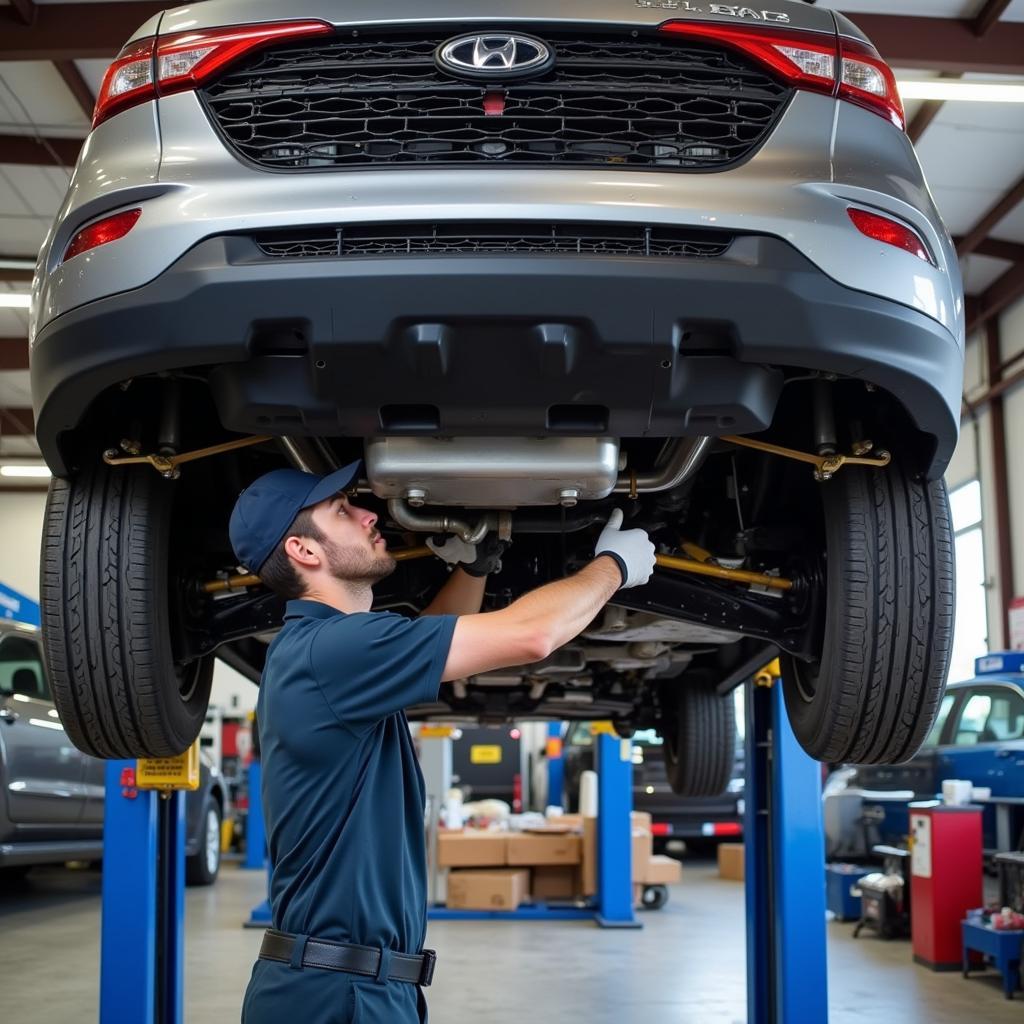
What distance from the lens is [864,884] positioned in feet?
25.6

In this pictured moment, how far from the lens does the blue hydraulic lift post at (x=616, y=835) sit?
25.6 ft

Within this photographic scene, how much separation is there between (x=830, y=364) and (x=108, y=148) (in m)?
1.09

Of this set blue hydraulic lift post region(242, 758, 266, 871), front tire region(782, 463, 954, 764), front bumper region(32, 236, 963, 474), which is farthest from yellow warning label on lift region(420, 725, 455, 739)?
front bumper region(32, 236, 963, 474)

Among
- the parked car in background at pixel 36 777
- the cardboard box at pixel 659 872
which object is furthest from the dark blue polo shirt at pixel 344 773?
the cardboard box at pixel 659 872

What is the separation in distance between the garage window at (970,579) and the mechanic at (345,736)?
42.8ft

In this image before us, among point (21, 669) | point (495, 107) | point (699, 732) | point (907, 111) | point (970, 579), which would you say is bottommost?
point (699, 732)

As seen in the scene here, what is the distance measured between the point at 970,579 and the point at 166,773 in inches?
486

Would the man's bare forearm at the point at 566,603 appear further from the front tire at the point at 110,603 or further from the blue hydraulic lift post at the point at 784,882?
the blue hydraulic lift post at the point at 784,882

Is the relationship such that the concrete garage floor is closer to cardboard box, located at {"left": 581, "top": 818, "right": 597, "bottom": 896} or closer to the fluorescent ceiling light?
cardboard box, located at {"left": 581, "top": 818, "right": 597, "bottom": 896}

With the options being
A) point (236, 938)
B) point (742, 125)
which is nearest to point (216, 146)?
point (742, 125)

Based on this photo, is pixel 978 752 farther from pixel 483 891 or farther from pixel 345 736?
pixel 345 736

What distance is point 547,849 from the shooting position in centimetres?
861

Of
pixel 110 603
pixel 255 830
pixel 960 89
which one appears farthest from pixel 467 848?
pixel 110 603

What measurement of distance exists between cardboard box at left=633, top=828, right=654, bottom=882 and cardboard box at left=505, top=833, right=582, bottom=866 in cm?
40
